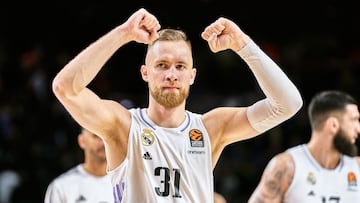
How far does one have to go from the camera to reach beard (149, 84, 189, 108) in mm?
4648

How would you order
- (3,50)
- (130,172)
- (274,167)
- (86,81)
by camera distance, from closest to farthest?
(86,81) < (130,172) < (274,167) < (3,50)

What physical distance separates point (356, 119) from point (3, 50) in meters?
7.08

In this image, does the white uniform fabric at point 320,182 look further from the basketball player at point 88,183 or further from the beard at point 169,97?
the beard at point 169,97

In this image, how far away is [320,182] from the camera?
6.98 metres

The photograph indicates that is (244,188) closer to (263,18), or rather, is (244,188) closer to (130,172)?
(263,18)

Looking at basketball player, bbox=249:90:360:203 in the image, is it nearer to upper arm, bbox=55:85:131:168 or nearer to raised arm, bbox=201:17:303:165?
raised arm, bbox=201:17:303:165

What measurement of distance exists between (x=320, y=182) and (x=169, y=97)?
2.83m

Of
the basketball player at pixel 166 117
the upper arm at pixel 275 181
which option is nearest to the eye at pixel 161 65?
the basketball player at pixel 166 117

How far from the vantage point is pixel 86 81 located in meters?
4.23

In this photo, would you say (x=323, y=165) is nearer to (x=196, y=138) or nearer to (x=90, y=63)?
(x=196, y=138)

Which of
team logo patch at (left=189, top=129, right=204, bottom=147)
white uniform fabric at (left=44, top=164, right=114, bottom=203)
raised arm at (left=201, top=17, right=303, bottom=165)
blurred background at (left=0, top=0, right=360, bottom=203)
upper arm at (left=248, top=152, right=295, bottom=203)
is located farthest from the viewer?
blurred background at (left=0, top=0, right=360, bottom=203)

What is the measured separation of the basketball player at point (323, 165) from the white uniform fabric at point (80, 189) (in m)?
1.44

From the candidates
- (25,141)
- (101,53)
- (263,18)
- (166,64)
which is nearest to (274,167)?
(166,64)

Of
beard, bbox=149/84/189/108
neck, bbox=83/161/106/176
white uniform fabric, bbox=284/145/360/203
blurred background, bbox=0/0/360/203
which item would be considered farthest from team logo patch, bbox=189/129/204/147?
blurred background, bbox=0/0/360/203
